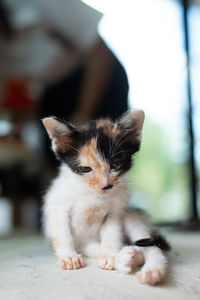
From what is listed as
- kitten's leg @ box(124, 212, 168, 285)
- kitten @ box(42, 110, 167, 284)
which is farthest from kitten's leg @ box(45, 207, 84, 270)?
kitten's leg @ box(124, 212, 168, 285)

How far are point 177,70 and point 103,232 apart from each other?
186 cm

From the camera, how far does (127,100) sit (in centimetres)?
214

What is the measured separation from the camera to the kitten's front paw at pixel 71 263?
3.17 ft

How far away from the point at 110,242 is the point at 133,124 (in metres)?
0.44

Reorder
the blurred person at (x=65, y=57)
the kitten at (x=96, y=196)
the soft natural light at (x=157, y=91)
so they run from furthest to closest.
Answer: the blurred person at (x=65, y=57)
the soft natural light at (x=157, y=91)
the kitten at (x=96, y=196)

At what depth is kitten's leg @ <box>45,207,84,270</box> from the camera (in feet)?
3.22

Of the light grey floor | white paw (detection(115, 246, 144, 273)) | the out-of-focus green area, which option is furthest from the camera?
the out-of-focus green area

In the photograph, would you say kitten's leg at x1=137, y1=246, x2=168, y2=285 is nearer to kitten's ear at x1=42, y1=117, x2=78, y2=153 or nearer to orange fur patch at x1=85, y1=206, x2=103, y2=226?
orange fur patch at x1=85, y1=206, x2=103, y2=226

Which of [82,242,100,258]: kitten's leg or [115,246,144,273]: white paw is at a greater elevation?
[115,246,144,273]: white paw

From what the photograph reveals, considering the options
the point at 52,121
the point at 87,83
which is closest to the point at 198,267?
the point at 52,121

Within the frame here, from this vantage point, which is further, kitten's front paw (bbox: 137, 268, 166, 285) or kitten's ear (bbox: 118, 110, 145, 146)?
kitten's ear (bbox: 118, 110, 145, 146)

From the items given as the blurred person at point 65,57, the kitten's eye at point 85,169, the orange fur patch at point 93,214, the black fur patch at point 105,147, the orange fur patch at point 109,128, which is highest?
the blurred person at point 65,57

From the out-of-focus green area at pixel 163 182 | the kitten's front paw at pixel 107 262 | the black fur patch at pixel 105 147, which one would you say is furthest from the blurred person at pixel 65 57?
the kitten's front paw at pixel 107 262

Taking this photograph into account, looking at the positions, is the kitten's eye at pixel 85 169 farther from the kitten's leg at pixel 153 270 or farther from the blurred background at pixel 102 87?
the blurred background at pixel 102 87
